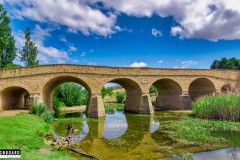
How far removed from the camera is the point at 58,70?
73.2 ft

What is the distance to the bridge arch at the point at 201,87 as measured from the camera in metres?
29.8

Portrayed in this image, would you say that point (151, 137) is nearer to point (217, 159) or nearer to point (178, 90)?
point (217, 159)

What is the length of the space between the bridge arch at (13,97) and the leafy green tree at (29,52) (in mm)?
14189

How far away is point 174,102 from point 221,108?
1139 centimetres

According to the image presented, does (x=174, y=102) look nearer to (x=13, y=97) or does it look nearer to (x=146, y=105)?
(x=146, y=105)

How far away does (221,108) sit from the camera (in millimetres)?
18062

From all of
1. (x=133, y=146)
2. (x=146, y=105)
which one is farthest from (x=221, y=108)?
(x=133, y=146)

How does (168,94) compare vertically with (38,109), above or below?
above

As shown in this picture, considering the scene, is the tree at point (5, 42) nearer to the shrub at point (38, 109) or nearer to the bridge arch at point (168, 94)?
the shrub at point (38, 109)

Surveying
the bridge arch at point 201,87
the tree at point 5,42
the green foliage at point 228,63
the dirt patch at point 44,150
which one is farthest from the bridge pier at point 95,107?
the green foliage at point 228,63

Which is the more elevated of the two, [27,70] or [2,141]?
[27,70]

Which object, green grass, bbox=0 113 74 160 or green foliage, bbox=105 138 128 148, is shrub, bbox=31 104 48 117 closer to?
green grass, bbox=0 113 74 160

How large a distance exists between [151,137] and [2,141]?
825 cm

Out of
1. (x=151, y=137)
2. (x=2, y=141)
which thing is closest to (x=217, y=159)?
(x=151, y=137)
